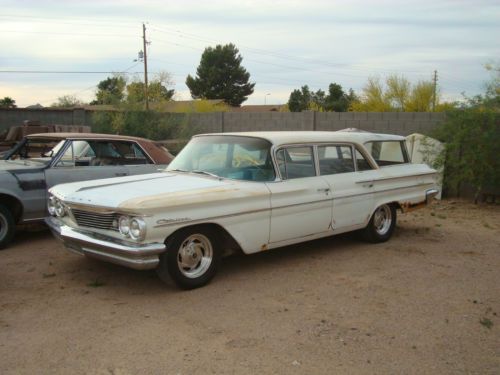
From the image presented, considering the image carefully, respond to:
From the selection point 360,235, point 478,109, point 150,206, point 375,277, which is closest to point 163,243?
point 150,206

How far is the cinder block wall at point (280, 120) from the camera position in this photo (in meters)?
12.4

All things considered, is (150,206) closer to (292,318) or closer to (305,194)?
(292,318)

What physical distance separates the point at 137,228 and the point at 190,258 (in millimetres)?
676

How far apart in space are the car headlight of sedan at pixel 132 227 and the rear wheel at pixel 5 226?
2.56 m

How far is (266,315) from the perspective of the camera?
4344mm

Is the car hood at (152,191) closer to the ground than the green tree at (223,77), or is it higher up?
closer to the ground

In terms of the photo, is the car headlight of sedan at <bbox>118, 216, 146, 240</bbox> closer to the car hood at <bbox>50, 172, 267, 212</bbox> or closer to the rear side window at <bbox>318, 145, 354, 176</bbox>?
the car hood at <bbox>50, 172, 267, 212</bbox>

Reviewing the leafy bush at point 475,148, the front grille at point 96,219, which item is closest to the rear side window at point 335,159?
the front grille at point 96,219

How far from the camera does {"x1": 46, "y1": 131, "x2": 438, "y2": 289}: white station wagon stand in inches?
181

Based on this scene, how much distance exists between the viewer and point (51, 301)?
15.2 ft

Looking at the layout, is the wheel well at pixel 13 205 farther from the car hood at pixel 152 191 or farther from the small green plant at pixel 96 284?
the small green plant at pixel 96 284

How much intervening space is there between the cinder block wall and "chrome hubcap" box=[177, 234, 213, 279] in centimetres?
820

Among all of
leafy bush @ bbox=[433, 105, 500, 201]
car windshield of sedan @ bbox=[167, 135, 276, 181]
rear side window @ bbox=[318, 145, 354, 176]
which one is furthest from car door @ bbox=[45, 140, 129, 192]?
leafy bush @ bbox=[433, 105, 500, 201]

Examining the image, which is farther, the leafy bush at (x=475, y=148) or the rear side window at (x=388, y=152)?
the leafy bush at (x=475, y=148)
